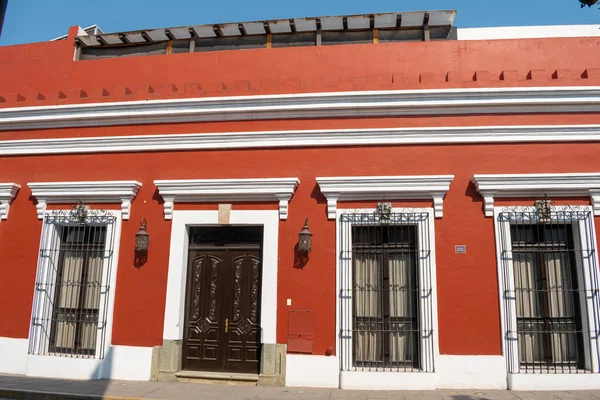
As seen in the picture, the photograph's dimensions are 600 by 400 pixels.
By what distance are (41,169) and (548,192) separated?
26.2ft

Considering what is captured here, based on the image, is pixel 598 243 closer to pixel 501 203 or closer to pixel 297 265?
pixel 501 203

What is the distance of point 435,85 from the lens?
7.17 meters

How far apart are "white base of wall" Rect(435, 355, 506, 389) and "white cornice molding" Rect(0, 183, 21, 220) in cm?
718

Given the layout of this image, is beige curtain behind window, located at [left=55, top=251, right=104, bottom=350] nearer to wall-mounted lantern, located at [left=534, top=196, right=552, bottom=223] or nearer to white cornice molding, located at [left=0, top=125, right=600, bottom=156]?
white cornice molding, located at [left=0, top=125, right=600, bottom=156]

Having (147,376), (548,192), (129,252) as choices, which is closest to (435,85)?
(548,192)

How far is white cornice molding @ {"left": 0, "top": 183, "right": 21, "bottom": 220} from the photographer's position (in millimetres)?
7734

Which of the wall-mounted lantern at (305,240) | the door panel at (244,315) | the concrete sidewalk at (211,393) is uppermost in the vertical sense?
the wall-mounted lantern at (305,240)

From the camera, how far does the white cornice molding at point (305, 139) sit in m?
6.84

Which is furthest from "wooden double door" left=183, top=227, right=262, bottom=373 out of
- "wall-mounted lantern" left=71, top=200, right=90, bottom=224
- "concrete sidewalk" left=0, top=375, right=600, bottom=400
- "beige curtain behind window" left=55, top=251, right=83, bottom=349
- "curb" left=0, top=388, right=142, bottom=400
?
"beige curtain behind window" left=55, top=251, right=83, bottom=349

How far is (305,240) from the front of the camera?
22.2 ft

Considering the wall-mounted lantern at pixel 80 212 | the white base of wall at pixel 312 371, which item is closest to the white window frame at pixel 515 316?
the white base of wall at pixel 312 371

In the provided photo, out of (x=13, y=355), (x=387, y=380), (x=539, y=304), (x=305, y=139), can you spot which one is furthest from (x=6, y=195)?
(x=539, y=304)

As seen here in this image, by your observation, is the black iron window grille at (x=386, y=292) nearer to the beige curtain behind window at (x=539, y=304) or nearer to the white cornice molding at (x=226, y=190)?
the white cornice molding at (x=226, y=190)

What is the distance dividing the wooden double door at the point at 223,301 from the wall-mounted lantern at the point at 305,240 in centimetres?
74
